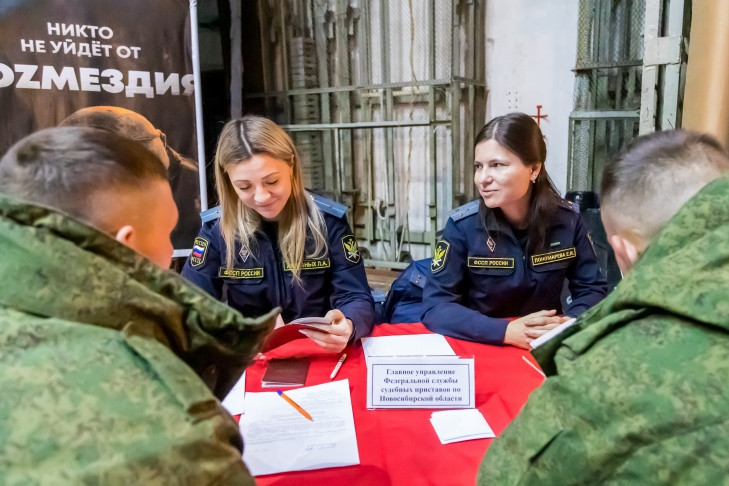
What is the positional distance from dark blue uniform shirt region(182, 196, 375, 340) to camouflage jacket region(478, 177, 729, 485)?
1.10 m

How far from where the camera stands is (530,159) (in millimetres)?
1755

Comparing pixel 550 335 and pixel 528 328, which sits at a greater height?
pixel 550 335

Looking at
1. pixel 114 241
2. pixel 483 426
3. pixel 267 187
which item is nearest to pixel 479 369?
pixel 483 426

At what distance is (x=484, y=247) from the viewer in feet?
5.82

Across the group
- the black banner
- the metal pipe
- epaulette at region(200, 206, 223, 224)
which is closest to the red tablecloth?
epaulette at region(200, 206, 223, 224)

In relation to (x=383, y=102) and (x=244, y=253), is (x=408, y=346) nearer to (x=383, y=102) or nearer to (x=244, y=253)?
(x=244, y=253)

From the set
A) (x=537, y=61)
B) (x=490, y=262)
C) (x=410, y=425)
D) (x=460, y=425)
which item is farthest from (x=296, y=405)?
(x=537, y=61)

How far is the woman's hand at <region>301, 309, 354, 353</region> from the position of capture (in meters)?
1.40

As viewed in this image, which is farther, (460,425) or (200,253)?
(200,253)

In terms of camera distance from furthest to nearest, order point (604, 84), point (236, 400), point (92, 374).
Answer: point (604, 84) < point (236, 400) < point (92, 374)

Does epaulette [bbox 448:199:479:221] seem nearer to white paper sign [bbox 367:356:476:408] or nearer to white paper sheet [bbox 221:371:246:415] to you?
white paper sign [bbox 367:356:476:408]

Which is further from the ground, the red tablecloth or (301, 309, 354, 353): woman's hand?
(301, 309, 354, 353): woman's hand

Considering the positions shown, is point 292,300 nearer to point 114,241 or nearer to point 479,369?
point 479,369

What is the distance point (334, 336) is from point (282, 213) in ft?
1.83
